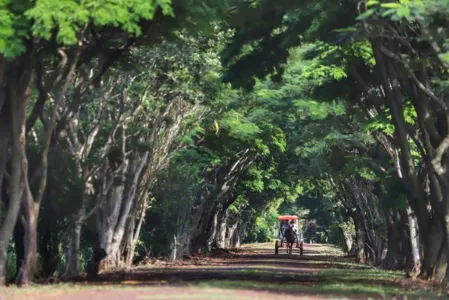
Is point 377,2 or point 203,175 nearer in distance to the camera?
point 377,2

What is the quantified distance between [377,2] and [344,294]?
5732 mm

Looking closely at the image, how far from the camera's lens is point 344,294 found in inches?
695

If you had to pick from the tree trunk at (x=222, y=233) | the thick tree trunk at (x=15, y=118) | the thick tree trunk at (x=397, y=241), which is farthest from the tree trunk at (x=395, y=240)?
the tree trunk at (x=222, y=233)

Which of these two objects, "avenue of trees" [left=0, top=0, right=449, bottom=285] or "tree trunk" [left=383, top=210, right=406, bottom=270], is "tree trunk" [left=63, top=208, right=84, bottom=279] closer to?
"avenue of trees" [left=0, top=0, right=449, bottom=285]

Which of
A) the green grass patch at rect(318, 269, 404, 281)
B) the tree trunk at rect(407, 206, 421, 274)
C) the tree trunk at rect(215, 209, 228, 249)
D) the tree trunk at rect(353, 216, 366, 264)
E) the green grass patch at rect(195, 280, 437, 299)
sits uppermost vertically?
the tree trunk at rect(215, 209, 228, 249)

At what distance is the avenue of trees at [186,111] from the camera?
1738 centimetres

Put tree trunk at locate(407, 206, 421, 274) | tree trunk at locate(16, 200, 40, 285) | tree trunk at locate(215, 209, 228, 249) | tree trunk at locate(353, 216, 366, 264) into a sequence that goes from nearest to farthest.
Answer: tree trunk at locate(16, 200, 40, 285), tree trunk at locate(407, 206, 421, 274), tree trunk at locate(353, 216, 366, 264), tree trunk at locate(215, 209, 228, 249)

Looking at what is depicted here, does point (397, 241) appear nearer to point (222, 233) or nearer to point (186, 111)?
point (186, 111)

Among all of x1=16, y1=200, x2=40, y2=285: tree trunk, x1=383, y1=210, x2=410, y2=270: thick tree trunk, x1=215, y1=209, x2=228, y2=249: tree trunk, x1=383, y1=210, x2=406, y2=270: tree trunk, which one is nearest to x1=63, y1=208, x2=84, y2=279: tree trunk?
x1=16, y1=200, x2=40, y2=285: tree trunk

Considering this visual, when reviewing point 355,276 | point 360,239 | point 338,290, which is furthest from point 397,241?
point 360,239

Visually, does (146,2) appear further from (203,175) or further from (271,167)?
(271,167)

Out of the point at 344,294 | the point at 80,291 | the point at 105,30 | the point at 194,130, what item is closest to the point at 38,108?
the point at 105,30

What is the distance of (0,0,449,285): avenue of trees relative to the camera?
684 inches

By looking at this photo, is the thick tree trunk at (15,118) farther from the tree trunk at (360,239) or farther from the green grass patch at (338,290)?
the tree trunk at (360,239)
